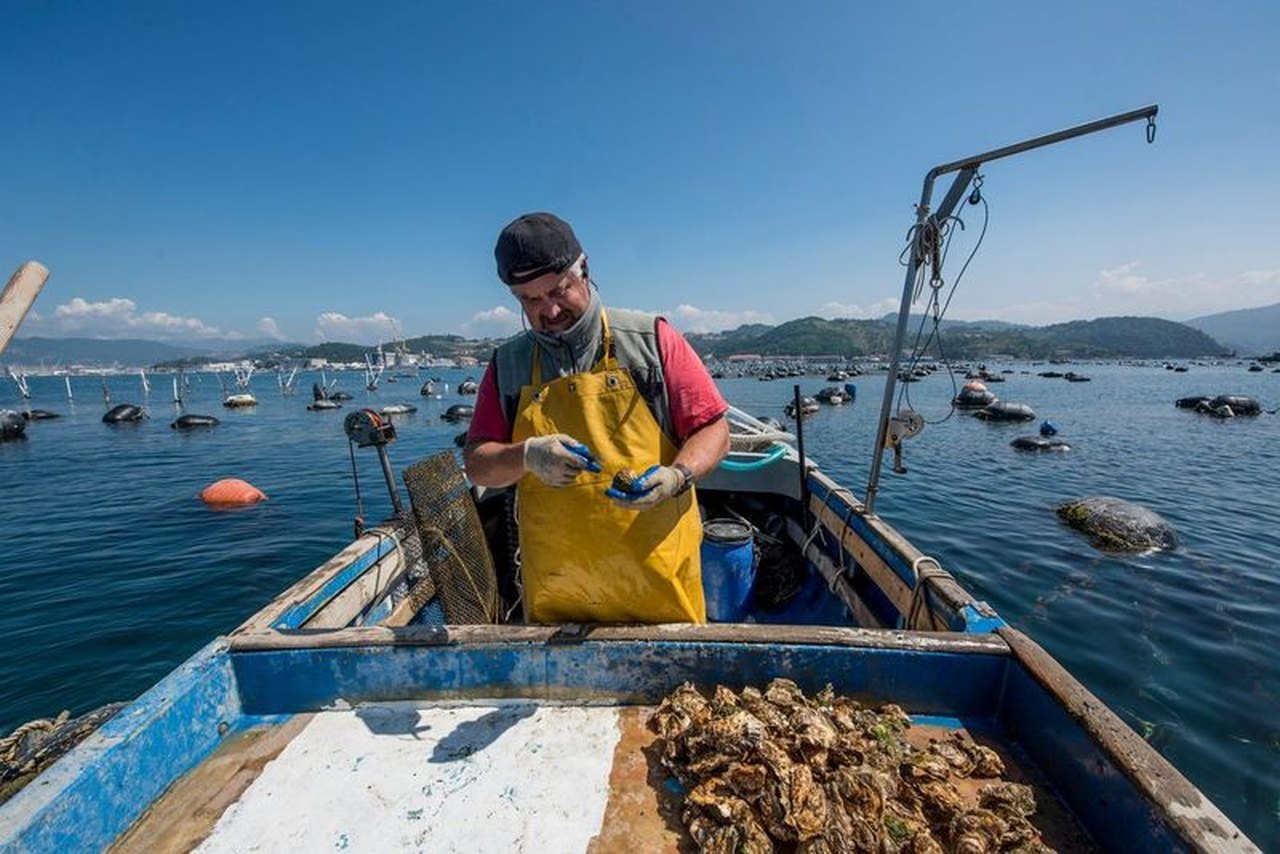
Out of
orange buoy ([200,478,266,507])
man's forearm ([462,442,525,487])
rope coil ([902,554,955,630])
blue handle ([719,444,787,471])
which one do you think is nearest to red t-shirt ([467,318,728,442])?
man's forearm ([462,442,525,487])

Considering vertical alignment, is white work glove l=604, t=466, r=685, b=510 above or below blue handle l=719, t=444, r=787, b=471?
above

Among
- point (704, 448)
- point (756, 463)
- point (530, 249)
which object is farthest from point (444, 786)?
point (756, 463)

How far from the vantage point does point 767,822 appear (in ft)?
6.10

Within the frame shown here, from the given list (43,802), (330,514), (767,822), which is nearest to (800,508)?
Result: (767,822)

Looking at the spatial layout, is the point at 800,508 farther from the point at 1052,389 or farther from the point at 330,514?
the point at 1052,389

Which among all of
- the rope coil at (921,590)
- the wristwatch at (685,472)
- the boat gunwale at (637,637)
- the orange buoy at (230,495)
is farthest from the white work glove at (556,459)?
the orange buoy at (230,495)

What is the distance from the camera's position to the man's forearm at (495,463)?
237 centimetres

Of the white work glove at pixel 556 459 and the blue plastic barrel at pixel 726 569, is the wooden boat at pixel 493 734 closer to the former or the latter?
the white work glove at pixel 556 459

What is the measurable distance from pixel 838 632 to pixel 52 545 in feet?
61.3

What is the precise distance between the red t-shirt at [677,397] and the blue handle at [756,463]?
387cm

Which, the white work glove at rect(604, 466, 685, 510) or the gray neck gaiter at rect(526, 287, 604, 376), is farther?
the gray neck gaiter at rect(526, 287, 604, 376)

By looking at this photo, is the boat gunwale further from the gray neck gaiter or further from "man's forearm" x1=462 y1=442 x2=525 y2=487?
the gray neck gaiter

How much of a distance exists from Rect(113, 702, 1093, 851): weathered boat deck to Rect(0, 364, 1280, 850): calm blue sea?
20.7 ft

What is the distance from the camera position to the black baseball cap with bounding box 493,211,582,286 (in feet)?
7.14
